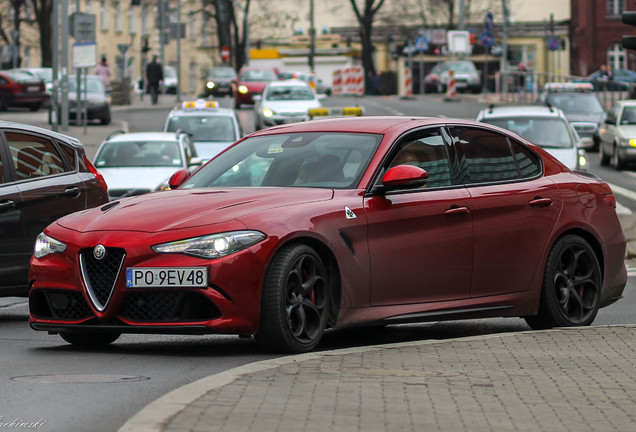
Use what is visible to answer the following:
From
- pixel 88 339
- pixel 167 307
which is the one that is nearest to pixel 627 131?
pixel 88 339

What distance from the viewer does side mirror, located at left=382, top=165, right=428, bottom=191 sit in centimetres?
860

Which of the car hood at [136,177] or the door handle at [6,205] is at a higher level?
the door handle at [6,205]

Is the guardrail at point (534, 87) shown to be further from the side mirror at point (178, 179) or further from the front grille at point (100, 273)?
the front grille at point (100, 273)

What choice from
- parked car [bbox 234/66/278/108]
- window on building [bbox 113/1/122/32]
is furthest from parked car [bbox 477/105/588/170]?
window on building [bbox 113/1/122/32]

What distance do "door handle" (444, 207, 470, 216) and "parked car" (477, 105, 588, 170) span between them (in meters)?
12.4

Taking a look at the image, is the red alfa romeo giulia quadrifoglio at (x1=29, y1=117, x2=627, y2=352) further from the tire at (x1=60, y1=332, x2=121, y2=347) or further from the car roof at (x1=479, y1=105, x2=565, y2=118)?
the car roof at (x1=479, y1=105, x2=565, y2=118)

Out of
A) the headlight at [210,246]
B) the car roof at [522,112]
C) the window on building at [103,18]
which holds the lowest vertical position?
the headlight at [210,246]

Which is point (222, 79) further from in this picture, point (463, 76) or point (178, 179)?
point (178, 179)

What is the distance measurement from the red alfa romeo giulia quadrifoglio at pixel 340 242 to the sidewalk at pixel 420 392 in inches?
20.6

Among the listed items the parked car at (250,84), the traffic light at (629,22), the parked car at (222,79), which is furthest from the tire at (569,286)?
the parked car at (222,79)

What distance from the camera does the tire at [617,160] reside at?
1305 inches

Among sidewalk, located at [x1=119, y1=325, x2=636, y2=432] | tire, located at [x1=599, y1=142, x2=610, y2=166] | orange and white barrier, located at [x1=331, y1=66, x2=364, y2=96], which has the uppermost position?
orange and white barrier, located at [x1=331, y1=66, x2=364, y2=96]

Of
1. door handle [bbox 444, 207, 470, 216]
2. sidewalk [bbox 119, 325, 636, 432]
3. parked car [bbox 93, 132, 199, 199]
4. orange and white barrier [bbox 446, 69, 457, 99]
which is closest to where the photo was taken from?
sidewalk [bbox 119, 325, 636, 432]

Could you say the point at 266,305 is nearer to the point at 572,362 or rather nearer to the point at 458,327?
the point at 572,362
